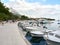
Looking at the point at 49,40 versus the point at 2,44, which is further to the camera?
the point at 49,40

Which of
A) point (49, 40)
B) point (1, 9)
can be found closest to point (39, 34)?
point (49, 40)

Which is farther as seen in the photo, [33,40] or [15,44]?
[33,40]

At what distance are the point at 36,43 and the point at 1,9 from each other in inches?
3520

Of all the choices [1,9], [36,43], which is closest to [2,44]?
[36,43]

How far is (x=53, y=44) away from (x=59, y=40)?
625 millimetres

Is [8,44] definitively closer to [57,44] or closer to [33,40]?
[57,44]

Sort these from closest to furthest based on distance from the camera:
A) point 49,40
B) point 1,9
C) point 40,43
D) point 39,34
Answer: point 49,40 → point 40,43 → point 39,34 → point 1,9

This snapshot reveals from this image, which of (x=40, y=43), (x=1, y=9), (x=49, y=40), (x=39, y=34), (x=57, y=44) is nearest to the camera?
(x=57, y=44)

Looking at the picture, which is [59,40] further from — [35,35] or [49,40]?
[35,35]

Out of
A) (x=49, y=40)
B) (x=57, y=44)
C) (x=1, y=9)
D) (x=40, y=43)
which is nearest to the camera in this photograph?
(x=57, y=44)

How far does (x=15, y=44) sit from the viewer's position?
15211 millimetres

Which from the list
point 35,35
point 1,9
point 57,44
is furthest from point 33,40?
point 1,9

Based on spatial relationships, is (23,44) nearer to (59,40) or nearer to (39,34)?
(59,40)

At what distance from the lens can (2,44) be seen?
1508 centimetres
